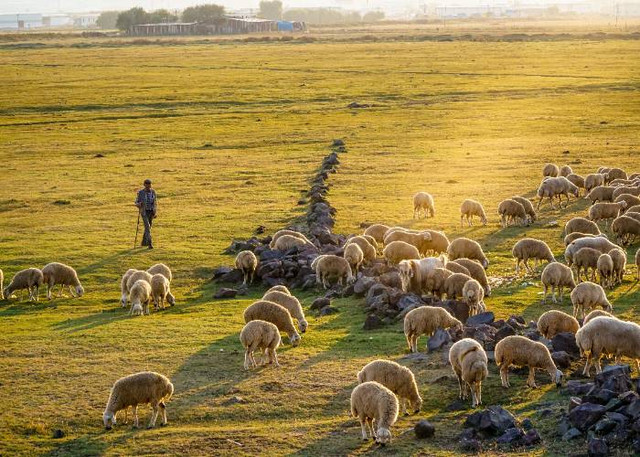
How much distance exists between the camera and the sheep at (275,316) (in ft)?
64.2

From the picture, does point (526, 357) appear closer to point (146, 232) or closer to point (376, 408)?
point (376, 408)

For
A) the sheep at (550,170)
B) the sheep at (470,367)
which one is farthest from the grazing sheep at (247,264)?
the sheep at (550,170)

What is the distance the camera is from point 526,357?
53.4 feet

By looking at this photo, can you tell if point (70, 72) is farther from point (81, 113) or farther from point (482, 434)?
point (482, 434)

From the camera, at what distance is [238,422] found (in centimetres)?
1529

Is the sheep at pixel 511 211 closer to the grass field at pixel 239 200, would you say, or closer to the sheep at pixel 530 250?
the grass field at pixel 239 200

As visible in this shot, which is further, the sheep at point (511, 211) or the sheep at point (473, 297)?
the sheep at point (511, 211)

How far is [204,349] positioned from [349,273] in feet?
21.7

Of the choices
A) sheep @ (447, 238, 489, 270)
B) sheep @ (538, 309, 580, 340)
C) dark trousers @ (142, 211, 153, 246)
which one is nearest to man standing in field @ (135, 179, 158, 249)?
dark trousers @ (142, 211, 153, 246)

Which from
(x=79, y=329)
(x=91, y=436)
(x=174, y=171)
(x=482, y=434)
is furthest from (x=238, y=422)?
(x=174, y=171)

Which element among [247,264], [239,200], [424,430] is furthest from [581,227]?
[424,430]

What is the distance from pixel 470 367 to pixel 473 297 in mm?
5360

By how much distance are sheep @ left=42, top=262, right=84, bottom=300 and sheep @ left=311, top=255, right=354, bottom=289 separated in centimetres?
666

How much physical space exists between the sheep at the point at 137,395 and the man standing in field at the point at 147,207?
1473cm
